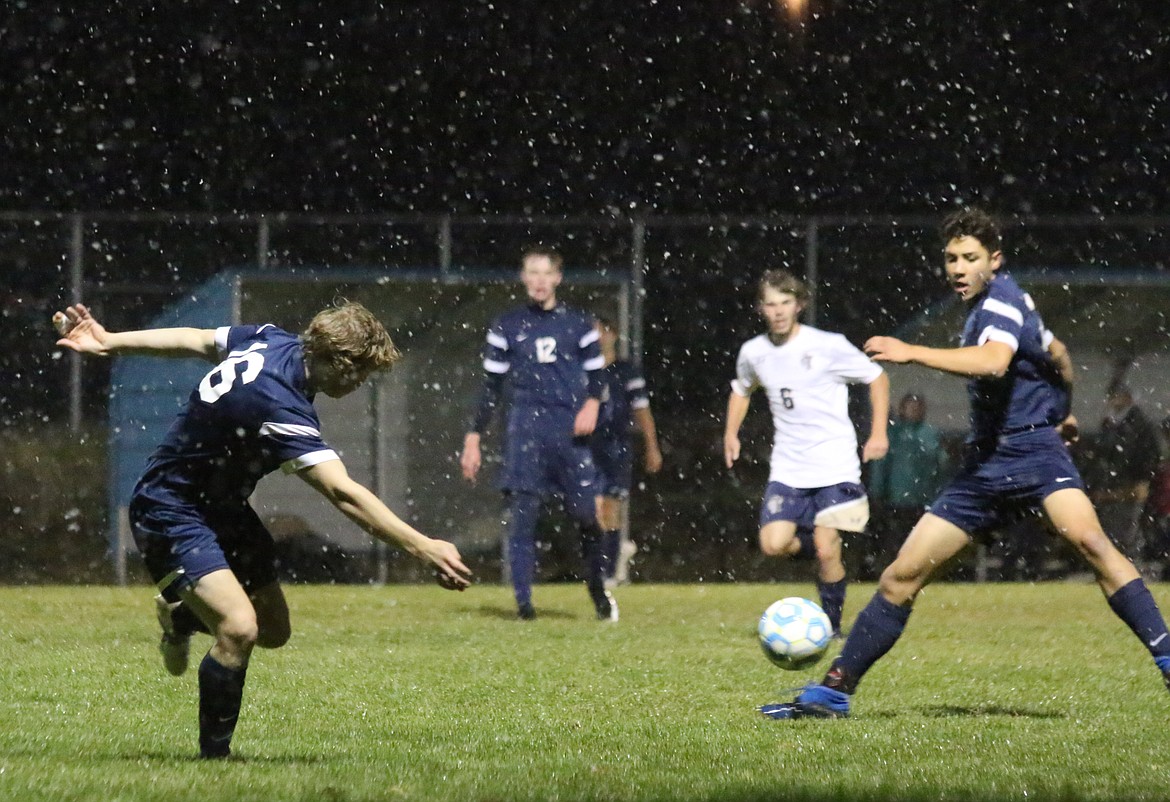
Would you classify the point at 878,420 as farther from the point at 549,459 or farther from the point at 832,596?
the point at 549,459

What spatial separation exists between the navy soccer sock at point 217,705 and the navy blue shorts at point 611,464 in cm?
768

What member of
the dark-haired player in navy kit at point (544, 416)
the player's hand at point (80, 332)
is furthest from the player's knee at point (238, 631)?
the dark-haired player in navy kit at point (544, 416)

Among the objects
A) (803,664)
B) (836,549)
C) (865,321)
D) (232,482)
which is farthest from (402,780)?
(865,321)

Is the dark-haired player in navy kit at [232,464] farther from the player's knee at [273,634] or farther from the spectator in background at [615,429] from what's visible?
the spectator in background at [615,429]

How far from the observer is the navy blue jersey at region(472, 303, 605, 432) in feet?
35.5

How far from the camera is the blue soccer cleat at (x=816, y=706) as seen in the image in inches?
243

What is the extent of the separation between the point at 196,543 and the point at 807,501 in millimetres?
4733

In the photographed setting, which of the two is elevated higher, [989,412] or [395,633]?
[989,412]

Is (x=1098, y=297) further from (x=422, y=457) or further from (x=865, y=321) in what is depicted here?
(x=422, y=457)

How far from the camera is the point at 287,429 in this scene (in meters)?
4.93

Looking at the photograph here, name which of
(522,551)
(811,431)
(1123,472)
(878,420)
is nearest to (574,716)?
(811,431)

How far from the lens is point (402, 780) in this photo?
4.81m

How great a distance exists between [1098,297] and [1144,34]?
7065mm

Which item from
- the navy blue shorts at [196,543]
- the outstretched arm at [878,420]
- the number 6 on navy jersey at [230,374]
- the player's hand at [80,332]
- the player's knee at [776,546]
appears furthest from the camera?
the outstretched arm at [878,420]
